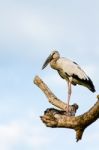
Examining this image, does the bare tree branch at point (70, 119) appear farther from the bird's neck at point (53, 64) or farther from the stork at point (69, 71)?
the bird's neck at point (53, 64)

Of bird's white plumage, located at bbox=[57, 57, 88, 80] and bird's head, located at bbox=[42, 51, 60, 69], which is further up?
bird's head, located at bbox=[42, 51, 60, 69]

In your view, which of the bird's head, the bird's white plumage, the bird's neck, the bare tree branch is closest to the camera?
the bare tree branch

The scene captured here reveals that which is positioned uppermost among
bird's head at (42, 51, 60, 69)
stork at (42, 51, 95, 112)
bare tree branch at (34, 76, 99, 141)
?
bird's head at (42, 51, 60, 69)

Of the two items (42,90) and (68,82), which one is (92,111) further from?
(68,82)

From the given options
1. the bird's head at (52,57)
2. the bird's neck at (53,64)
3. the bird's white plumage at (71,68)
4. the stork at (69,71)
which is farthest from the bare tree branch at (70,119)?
the bird's head at (52,57)

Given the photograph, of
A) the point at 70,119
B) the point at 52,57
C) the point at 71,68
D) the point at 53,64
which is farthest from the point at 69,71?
the point at 70,119

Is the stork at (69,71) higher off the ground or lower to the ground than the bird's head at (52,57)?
lower

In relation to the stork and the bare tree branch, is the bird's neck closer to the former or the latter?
the stork

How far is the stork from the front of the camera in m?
17.8

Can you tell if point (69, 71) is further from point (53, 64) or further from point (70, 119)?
point (70, 119)

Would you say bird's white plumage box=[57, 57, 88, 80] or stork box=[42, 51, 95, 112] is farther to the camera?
bird's white plumage box=[57, 57, 88, 80]

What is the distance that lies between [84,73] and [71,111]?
5.48 metres

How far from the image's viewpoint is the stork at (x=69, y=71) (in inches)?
699

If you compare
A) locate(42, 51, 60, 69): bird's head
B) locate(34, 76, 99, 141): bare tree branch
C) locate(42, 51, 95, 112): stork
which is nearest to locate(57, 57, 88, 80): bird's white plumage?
locate(42, 51, 95, 112): stork
